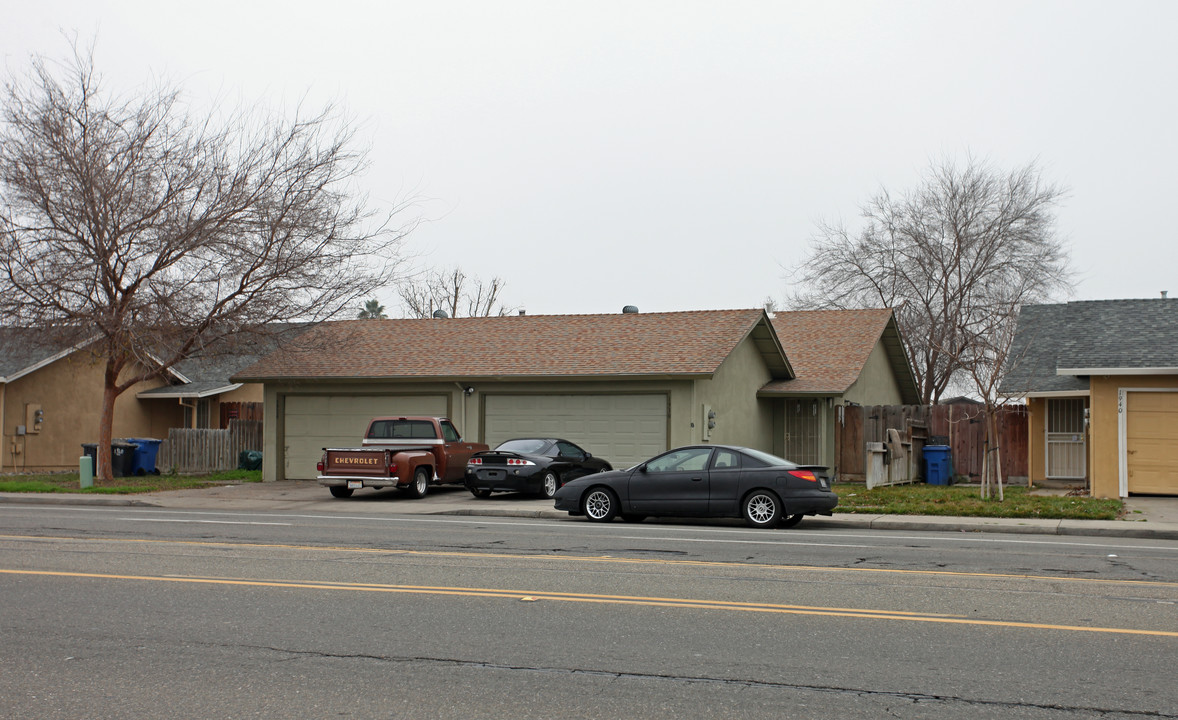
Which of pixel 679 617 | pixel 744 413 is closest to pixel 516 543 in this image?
pixel 679 617

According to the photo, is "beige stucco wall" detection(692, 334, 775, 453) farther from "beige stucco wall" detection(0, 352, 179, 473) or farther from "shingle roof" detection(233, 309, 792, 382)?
"beige stucco wall" detection(0, 352, 179, 473)

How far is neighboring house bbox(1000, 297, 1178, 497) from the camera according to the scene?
20.5 m

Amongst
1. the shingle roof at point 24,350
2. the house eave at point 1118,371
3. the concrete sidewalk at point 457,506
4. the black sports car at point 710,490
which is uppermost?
the shingle roof at point 24,350

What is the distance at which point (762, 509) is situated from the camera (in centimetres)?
1642

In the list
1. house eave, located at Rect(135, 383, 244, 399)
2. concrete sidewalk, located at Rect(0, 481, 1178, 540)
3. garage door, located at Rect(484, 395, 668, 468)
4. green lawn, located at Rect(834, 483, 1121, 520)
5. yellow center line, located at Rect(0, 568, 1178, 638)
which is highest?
house eave, located at Rect(135, 383, 244, 399)

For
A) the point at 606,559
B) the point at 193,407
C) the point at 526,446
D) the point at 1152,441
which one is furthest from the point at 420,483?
the point at 193,407

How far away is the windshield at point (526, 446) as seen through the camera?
858 inches

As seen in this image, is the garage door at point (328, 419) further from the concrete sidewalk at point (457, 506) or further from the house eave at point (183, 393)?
the house eave at point (183, 393)

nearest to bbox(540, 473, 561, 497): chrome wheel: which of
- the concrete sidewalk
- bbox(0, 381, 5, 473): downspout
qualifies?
the concrete sidewalk

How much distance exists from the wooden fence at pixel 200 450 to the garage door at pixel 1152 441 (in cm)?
2244

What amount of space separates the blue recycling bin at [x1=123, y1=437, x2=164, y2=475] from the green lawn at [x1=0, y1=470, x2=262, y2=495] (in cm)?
39

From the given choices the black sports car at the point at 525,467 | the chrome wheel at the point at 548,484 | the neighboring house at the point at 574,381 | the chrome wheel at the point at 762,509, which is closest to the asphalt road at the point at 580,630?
the chrome wheel at the point at 762,509

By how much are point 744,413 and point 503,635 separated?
19533mm

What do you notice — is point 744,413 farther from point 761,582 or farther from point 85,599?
point 85,599
